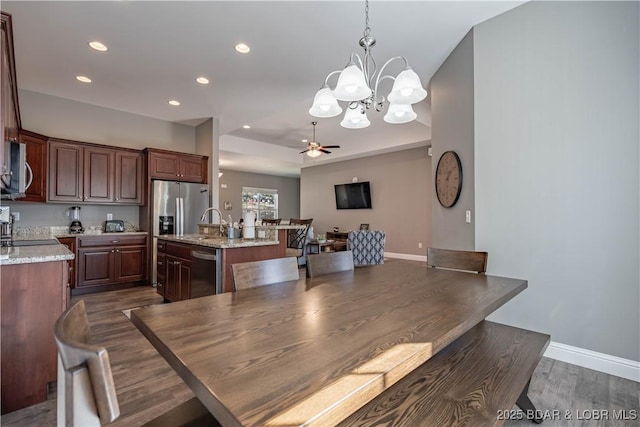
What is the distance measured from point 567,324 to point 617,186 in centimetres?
108

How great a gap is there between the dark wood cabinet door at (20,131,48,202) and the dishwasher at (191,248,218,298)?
103 inches

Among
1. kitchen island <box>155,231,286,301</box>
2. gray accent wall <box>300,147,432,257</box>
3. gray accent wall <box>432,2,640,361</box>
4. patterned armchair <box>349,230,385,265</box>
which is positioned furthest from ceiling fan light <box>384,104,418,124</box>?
gray accent wall <box>300,147,432,257</box>

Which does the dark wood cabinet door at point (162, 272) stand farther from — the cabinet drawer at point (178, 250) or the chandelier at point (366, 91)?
the chandelier at point (366, 91)

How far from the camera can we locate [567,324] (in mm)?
2297

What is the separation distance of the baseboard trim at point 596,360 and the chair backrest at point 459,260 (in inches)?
40.5

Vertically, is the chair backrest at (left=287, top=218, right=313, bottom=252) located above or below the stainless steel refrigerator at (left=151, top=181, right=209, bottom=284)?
below

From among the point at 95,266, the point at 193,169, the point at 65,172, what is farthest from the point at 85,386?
the point at 193,169

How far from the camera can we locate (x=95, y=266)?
435cm

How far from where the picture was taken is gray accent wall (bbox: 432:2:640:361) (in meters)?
2.08

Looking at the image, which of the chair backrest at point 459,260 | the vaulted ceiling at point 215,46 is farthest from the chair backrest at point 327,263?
the vaulted ceiling at point 215,46

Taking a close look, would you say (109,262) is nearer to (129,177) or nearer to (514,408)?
(129,177)

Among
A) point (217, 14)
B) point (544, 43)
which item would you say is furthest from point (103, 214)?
point (544, 43)

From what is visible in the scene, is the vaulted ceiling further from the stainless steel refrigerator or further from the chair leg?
the chair leg

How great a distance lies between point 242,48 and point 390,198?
5671 mm
